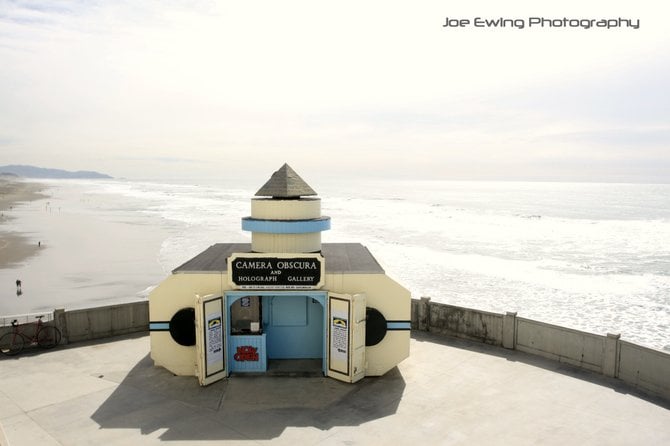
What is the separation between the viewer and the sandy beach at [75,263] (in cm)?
3262

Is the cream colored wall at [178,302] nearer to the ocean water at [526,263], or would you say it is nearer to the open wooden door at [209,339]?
the open wooden door at [209,339]

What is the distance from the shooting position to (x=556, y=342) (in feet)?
52.6

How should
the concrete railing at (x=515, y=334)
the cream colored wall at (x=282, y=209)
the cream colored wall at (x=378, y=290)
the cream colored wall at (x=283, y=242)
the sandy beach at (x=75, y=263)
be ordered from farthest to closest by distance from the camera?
the sandy beach at (x=75, y=263)
the cream colored wall at (x=283, y=242)
the cream colored wall at (x=282, y=209)
the cream colored wall at (x=378, y=290)
the concrete railing at (x=515, y=334)

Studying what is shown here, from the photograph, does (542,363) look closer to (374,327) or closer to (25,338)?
(374,327)

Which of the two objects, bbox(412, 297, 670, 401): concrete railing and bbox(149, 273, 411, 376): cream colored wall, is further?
bbox(149, 273, 411, 376): cream colored wall

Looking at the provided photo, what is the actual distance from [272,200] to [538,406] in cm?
1113

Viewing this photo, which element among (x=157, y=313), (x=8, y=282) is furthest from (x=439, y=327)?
(x=8, y=282)

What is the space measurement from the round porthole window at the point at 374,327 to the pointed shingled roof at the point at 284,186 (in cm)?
526

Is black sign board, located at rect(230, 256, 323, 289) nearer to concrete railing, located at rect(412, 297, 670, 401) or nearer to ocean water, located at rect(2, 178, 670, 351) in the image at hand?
ocean water, located at rect(2, 178, 670, 351)

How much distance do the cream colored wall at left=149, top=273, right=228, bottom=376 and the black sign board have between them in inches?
26.7

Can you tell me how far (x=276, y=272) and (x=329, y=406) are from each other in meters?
4.55

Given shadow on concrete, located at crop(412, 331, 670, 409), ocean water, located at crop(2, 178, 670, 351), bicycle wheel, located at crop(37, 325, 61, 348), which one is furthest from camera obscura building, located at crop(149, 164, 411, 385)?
bicycle wheel, located at crop(37, 325, 61, 348)

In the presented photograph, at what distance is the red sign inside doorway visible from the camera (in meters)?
15.4

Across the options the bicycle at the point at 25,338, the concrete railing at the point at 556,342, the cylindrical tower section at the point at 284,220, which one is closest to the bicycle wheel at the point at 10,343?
the bicycle at the point at 25,338
